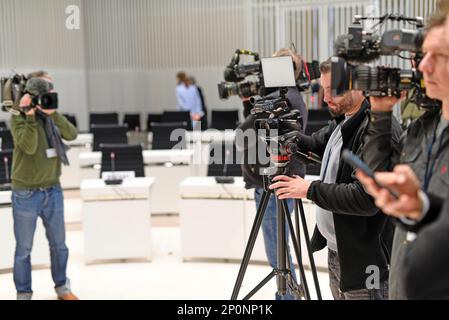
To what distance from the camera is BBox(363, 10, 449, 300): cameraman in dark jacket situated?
176cm

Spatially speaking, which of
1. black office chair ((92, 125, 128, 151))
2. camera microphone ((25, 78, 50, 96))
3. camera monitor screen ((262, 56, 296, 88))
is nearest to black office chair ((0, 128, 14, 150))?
black office chair ((92, 125, 128, 151))

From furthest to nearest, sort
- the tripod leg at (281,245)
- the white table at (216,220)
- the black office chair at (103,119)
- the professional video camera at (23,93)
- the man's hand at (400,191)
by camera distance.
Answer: the black office chair at (103,119) → the white table at (216,220) → the professional video camera at (23,93) → the tripod leg at (281,245) → the man's hand at (400,191)

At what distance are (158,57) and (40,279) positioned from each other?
30.1 feet

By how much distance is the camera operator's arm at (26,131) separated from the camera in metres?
4.32

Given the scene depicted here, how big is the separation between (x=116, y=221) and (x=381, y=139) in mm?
3960

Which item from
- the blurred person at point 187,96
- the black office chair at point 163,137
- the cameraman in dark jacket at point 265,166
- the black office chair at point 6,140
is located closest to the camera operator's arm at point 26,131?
the cameraman in dark jacket at point 265,166

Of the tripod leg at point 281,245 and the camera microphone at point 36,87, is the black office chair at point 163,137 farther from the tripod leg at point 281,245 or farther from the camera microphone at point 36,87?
the tripod leg at point 281,245

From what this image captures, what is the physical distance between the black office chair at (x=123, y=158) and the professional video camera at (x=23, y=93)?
2.27 m

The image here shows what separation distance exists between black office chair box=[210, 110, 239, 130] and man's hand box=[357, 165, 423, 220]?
9412mm

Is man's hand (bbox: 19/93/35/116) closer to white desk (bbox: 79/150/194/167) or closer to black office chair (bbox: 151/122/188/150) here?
white desk (bbox: 79/150/194/167)

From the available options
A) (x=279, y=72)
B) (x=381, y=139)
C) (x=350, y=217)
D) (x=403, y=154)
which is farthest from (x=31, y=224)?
(x=403, y=154)

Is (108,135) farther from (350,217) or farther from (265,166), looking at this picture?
(350,217)

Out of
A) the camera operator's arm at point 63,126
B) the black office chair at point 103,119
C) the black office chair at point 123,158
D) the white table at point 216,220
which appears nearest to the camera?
the camera operator's arm at point 63,126

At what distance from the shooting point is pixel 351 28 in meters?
2.24
